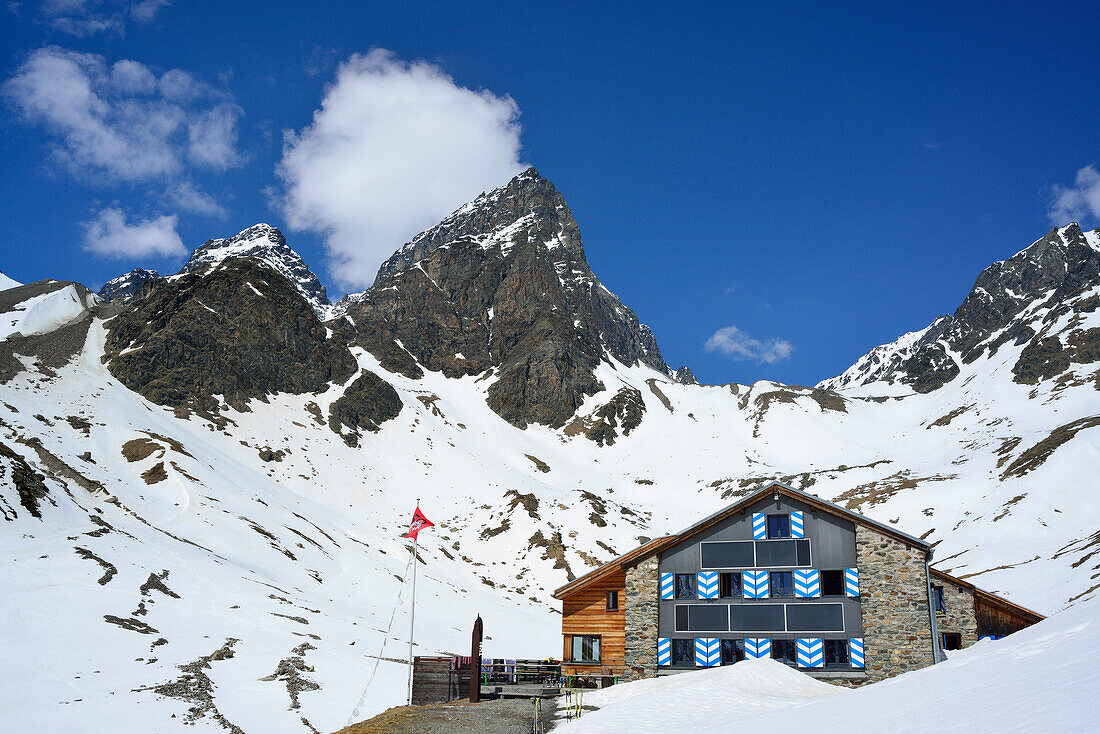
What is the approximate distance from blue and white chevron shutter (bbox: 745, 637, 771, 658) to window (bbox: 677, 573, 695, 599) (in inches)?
133

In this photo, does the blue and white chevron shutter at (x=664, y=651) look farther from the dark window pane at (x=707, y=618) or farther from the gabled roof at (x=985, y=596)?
the gabled roof at (x=985, y=596)

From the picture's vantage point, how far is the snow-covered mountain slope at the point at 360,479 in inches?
1452

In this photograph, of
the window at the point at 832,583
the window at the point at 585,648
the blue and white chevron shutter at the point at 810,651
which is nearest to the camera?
the blue and white chevron shutter at the point at 810,651

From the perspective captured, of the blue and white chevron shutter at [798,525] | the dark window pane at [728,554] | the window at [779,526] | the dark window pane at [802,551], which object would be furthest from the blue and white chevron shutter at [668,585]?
the blue and white chevron shutter at [798,525]

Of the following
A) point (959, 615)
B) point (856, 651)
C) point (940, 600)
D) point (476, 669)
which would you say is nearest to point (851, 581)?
point (856, 651)

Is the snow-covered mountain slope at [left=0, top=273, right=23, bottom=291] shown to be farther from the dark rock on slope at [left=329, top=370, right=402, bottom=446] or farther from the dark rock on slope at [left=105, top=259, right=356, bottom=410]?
the dark rock on slope at [left=329, top=370, right=402, bottom=446]

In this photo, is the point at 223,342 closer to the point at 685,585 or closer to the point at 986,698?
the point at 685,585

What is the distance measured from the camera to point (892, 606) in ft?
110

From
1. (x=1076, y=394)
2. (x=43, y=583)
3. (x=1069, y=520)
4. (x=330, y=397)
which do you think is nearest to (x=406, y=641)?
(x=43, y=583)

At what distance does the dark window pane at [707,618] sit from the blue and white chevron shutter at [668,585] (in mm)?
1125

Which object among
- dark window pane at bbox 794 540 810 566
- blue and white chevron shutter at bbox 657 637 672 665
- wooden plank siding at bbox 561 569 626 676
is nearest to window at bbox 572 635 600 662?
wooden plank siding at bbox 561 569 626 676

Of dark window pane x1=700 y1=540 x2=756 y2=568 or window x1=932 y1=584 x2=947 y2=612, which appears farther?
window x1=932 y1=584 x2=947 y2=612

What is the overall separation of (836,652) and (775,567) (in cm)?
458

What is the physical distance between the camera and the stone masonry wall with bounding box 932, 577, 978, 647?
3847 cm
